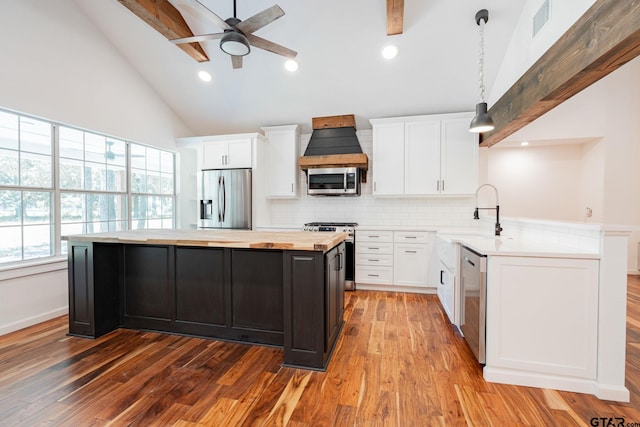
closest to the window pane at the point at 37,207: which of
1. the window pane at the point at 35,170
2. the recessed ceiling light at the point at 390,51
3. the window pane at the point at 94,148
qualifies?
the window pane at the point at 35,170

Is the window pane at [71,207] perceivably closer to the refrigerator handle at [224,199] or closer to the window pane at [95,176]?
the window pane at [95,176]

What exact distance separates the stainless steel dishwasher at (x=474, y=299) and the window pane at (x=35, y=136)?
4480 mm

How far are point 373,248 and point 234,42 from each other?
9.96 feet

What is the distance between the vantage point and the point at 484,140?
387 cm

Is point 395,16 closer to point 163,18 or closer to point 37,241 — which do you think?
point 163,18

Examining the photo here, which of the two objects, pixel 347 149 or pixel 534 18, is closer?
pixel 534 18

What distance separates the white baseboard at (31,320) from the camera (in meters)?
2.71

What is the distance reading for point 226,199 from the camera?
4520 millimetres

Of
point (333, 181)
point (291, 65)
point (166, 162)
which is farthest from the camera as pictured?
point (166, 162)

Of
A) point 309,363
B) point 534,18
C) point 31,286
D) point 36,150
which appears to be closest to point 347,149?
point 534,18

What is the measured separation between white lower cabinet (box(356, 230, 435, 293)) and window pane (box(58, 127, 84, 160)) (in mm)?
3769

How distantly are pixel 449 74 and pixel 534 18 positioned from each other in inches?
42.0

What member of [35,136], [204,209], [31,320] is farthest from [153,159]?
[31,320]

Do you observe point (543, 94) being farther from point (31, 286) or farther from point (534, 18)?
point (31, 286)
